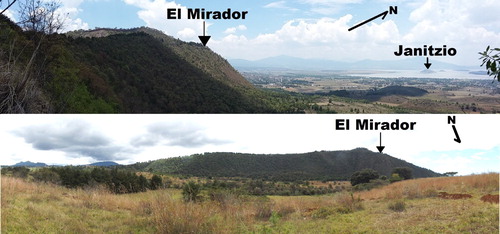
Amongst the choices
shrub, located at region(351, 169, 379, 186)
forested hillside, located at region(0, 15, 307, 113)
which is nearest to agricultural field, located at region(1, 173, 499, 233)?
forested hillside, located at region(0, 15, 307, 113)

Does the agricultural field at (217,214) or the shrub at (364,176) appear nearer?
the agricultural field at (217,214)

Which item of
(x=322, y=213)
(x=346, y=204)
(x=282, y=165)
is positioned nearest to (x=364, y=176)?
(x=282, y=165)

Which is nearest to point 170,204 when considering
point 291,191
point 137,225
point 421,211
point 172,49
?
point 137,225

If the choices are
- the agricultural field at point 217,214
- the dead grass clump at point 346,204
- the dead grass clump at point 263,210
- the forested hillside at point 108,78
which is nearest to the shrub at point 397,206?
the agricultural field at point 217,214

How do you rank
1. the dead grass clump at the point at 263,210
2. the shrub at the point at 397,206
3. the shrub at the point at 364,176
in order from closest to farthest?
the dead grass clump at the point at 263,210 < the shrub at the point at 397,206 < the shrub at the point at 364,176

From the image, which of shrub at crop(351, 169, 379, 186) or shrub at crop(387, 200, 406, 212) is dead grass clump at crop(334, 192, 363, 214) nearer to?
shrub at crop(387, 200, 406, 212)

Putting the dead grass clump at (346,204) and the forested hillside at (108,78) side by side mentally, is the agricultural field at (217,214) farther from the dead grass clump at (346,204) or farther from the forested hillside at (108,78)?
the forested hillside at (108,78)
